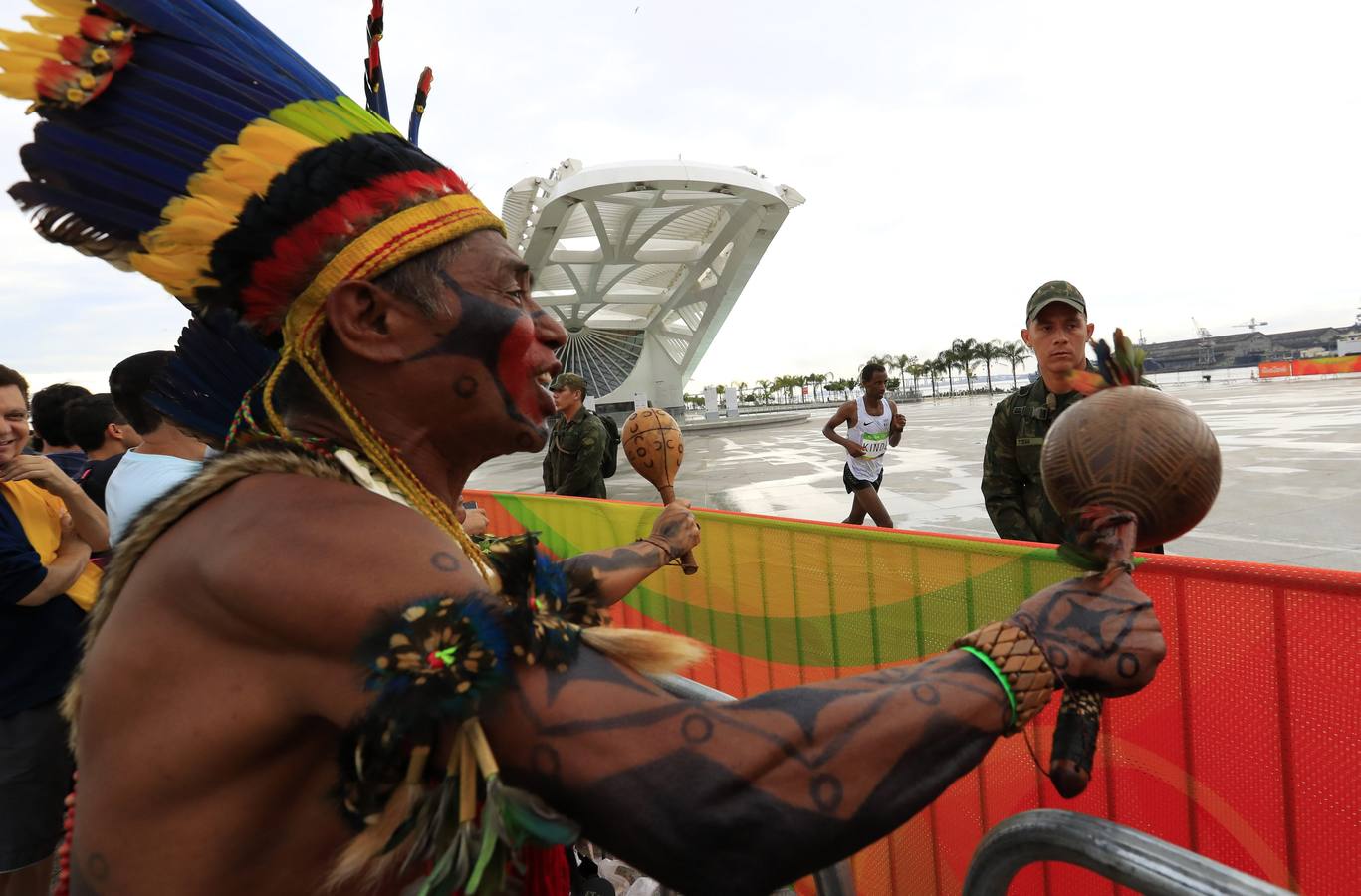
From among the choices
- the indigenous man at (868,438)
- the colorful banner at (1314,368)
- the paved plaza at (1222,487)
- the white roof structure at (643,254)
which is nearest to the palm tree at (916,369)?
the colorful banner at (1314,368)

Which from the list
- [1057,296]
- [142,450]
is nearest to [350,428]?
[142,450]

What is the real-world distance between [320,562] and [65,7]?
102 cm

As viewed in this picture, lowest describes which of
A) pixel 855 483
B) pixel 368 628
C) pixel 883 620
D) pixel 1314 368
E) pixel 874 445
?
pixel 1314 368

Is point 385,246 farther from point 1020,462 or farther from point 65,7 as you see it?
point 1020,462

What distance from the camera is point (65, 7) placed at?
43.7 inches

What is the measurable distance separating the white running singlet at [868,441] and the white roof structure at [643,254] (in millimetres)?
23343

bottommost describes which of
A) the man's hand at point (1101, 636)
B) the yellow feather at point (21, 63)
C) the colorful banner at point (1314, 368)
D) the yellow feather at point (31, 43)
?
the colorful banner at point (1314, 368)

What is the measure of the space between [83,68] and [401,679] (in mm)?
1114

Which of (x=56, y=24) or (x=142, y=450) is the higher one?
(x=56, y=24)

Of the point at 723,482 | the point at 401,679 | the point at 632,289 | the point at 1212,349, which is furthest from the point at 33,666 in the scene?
the point at 1212,349

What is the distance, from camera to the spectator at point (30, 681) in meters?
2.37

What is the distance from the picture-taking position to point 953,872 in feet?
7.08

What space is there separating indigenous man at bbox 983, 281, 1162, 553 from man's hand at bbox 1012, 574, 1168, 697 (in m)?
2.07

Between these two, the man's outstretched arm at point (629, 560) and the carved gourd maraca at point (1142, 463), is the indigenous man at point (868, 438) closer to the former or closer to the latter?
the man's outstretched arm at point (629, 560)
